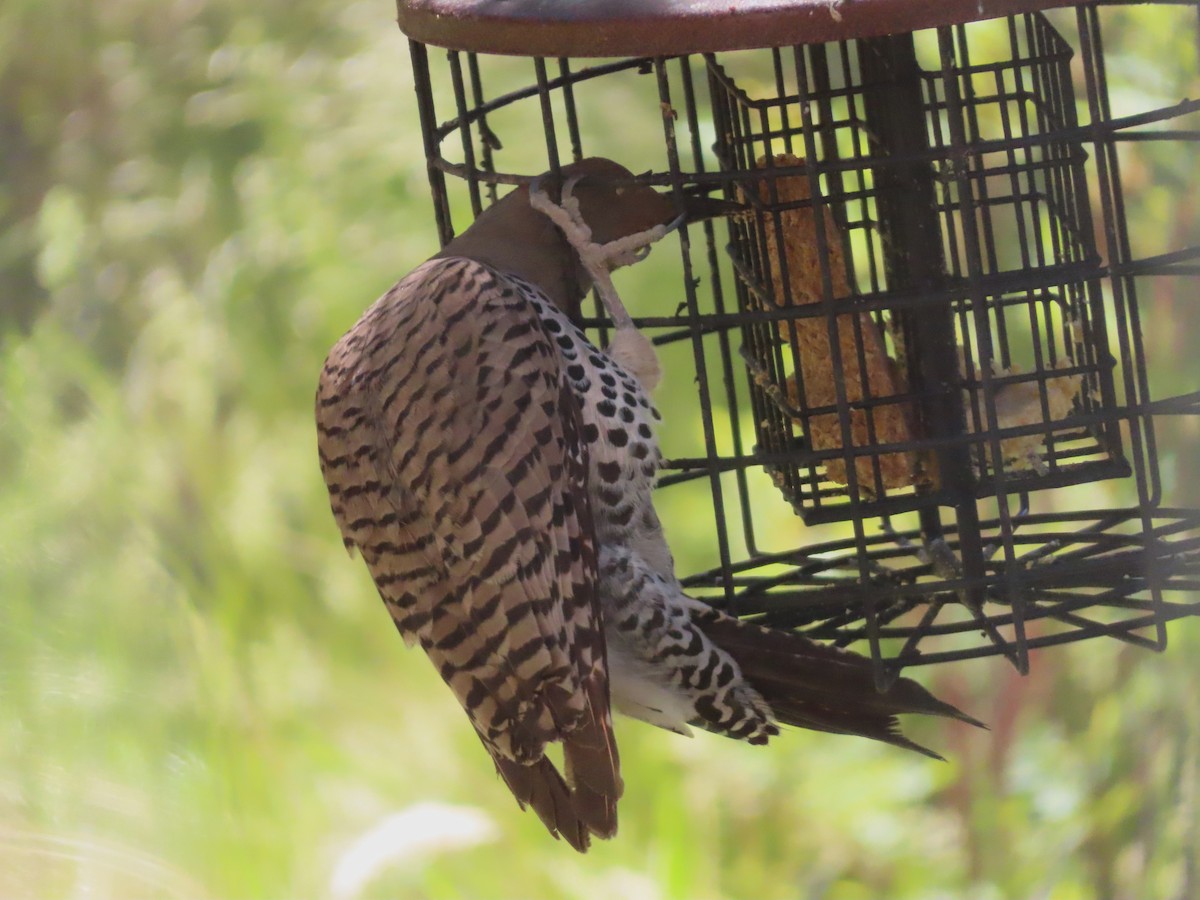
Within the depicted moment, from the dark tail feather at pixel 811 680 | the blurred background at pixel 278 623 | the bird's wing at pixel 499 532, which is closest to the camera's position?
the bird's wing at pixel 499 532

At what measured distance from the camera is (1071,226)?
2.61m

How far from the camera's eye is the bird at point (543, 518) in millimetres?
2393

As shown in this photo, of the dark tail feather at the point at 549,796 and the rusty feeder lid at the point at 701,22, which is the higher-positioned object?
the rusty feeder lid at the point at 701,22

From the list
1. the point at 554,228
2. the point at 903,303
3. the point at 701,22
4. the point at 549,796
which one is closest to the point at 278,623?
the point at 554,228

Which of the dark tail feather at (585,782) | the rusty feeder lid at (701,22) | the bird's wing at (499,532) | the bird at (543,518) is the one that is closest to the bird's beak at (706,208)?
the bird at (543,518)

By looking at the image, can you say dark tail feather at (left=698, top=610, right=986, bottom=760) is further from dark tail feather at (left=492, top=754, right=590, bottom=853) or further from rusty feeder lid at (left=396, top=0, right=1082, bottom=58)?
rusty feeder lid at (left=396, top=0, right=1082, bottom=58)

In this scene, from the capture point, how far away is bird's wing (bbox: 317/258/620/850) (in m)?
2.39

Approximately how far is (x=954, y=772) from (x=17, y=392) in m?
3.39

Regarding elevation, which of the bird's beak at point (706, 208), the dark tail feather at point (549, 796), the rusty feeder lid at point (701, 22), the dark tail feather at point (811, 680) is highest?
the rusty feeder lid at point (701, 22)

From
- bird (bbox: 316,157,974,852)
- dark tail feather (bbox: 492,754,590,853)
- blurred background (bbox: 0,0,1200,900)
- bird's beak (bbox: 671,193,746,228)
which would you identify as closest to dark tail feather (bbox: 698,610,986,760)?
bird (bbox: 316,157,974,852)

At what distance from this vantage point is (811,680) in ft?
8.59

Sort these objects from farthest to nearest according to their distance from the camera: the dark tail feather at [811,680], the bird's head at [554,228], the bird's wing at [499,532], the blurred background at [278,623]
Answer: the blurred background at [278,623], the bird's head at [554,228], the dark tail feather at [811,680], the bird's wing at [499,532]

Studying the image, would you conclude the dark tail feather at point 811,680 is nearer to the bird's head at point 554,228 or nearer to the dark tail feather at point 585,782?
the dark tail feather at point 585,782

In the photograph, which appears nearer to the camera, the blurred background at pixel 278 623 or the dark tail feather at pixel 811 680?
the dark tail feather at pixel 811 680
